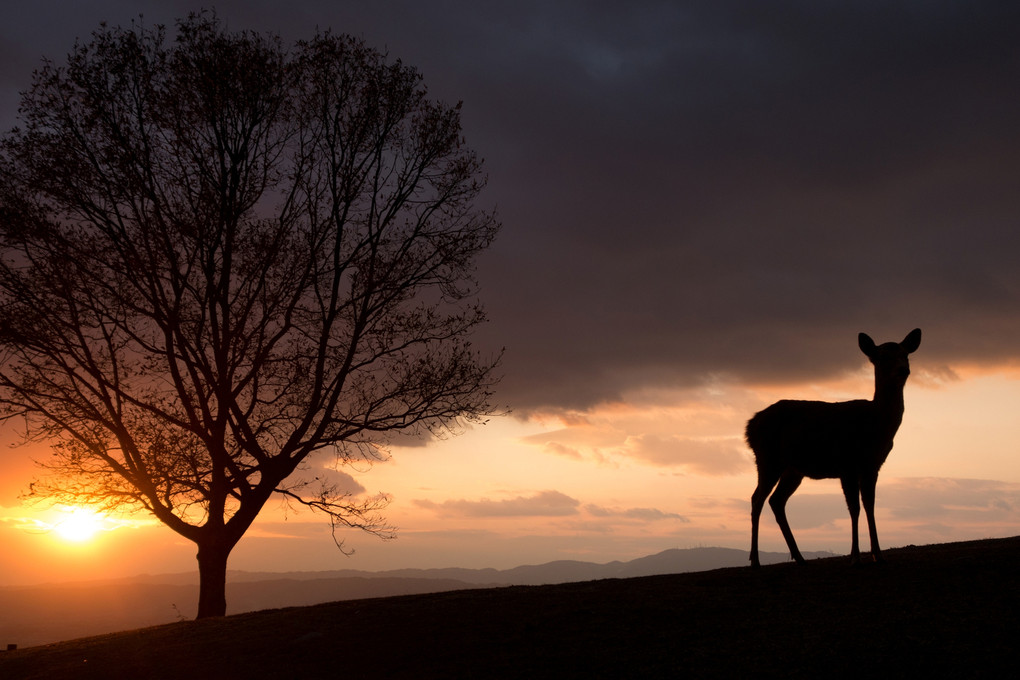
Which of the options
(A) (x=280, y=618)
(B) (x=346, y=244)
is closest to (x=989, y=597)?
(A) (x=280, y=618)

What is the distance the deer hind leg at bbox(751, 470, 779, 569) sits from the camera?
16808 millimetres

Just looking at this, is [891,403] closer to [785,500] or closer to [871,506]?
[871,506]

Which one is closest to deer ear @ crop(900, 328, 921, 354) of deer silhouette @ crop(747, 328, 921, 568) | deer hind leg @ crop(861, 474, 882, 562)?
deer silhouette @ crop(747, 328, 921, 568)

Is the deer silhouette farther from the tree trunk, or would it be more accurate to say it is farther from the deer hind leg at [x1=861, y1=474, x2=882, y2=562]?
the tree trunk

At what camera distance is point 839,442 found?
16266 mm

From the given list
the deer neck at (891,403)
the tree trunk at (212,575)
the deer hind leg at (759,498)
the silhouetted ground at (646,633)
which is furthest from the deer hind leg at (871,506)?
the tree trunk at (212,575)

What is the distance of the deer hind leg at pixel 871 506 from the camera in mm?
15859

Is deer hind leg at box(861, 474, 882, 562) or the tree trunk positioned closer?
deer hind leg at box(861, 474, 882, 562)

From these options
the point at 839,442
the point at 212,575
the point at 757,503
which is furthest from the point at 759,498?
the point at 212,575

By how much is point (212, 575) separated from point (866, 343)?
1855 cm

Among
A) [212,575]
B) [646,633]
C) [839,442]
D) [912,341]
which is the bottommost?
[646,633]

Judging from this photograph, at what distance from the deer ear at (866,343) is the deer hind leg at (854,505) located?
9.32 feet

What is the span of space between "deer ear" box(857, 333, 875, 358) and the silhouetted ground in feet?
14.3

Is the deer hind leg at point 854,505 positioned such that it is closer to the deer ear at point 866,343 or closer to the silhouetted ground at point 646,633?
the silhouetted ground at point 646,633
